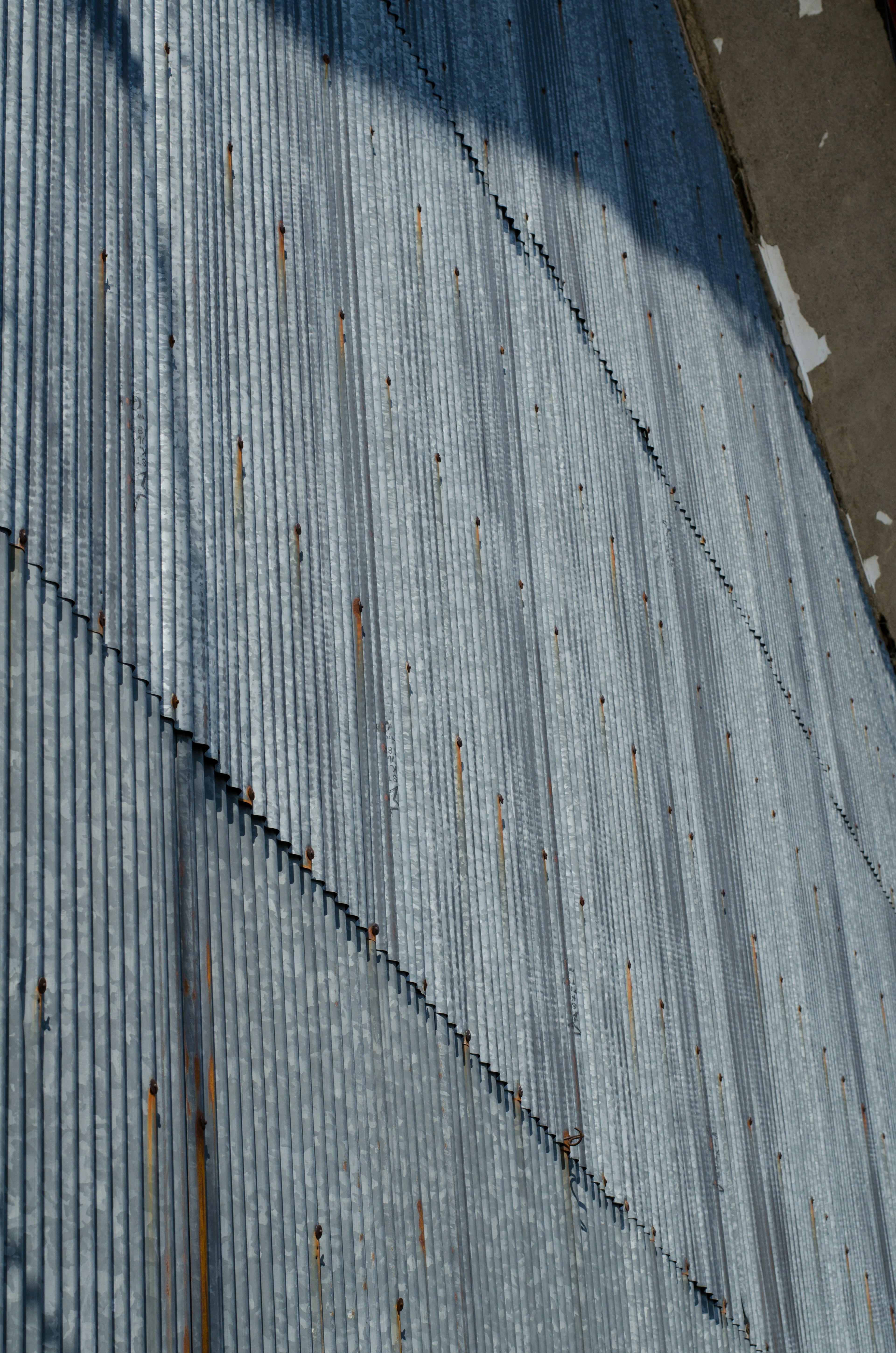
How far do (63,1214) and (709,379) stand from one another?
1082 centimetres

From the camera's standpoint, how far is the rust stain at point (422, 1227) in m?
7.38

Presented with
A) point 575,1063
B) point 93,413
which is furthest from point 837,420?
point 93,413

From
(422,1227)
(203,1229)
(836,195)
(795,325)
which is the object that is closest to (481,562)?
(422,1227)

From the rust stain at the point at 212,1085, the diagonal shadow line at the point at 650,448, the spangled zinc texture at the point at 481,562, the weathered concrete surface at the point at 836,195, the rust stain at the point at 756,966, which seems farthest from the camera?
the weathered concrete surface at the point at 836,195

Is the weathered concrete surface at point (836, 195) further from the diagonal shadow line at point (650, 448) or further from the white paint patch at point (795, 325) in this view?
the diagonal shadow line at point (650, 448)

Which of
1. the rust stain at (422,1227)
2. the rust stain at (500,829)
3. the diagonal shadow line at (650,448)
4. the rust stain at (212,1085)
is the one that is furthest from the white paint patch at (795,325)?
the rust stain at (212,1085)

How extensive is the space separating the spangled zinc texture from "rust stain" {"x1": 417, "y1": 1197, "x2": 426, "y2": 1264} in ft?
1.45

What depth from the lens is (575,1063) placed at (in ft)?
29.0

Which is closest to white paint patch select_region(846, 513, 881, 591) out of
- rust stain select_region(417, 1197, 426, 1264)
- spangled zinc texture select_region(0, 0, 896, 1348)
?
spangled zinc texture select_region(0, 0, 896, 1348)

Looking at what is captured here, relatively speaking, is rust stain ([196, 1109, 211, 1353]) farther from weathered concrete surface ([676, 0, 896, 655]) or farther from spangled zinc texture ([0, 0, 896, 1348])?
weathered concrete surface ([676, 0, 896, 655])

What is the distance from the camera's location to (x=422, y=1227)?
7.41 m

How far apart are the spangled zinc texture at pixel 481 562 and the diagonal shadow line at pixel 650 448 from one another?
5 centimetres

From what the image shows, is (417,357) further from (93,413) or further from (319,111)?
(93,413)

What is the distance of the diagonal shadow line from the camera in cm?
1077
